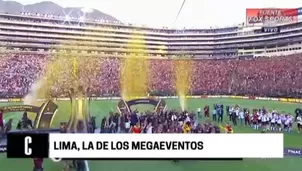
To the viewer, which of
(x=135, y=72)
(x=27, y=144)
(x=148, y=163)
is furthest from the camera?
(x=135, y=72)

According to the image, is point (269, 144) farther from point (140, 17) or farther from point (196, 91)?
point (140, 17)

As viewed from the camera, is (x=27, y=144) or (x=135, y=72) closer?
(x=27, y=144)

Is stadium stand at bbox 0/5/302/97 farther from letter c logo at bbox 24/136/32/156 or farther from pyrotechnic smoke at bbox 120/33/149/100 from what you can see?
letter c logo at bbox 24/136/32/156

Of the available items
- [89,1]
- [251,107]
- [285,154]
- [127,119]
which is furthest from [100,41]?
[285,154]

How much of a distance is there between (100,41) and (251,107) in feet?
4.98

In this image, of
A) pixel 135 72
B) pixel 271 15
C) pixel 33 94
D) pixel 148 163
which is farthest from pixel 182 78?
pixel 33 94

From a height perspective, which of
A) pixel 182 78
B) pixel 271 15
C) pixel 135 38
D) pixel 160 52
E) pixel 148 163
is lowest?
pixel 148 163

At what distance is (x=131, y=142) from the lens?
3309 millimetres

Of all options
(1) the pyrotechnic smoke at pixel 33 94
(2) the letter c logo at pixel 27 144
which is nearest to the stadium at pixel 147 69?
(1) the pyrotechnic smoke at pixel 33 94

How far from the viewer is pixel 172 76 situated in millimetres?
3574

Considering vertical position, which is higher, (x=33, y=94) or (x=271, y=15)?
(x=271, y=15)

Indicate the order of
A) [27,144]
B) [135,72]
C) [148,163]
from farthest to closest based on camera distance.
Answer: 1. [135,72]
2. [148,163]
3. [27,144]

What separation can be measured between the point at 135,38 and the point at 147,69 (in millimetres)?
297

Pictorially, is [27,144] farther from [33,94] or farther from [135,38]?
[135,38]
